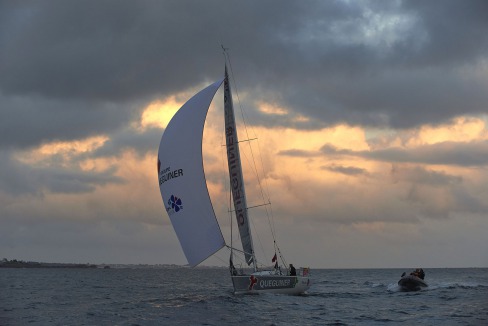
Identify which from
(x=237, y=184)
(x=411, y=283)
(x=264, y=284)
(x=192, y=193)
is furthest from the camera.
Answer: (x=411, y=283)

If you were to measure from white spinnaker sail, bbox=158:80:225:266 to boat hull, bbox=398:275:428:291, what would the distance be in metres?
21.2

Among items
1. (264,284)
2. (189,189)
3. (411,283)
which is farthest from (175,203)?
(411,283)

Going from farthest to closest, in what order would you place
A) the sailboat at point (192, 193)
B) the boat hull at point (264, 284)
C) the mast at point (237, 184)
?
the mast at point (237, 184)
the boat hull at point (264, 284)
the sailboat at point (192, 193)

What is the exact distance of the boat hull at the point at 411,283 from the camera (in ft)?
148

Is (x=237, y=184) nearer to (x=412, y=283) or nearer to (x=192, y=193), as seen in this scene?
(x=192, y=193)

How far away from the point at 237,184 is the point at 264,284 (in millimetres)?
6083

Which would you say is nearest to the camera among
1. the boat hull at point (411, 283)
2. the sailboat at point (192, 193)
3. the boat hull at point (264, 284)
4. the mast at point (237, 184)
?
the sailboat at point (192, 193)

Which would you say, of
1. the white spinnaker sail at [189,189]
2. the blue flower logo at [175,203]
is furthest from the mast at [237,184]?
the blue flower logo at [175,203]

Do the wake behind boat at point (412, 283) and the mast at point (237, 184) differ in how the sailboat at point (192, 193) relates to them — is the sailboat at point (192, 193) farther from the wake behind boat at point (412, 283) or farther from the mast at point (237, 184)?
the wake behind boat at point (412, 283)

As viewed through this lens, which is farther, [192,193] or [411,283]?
[411,283]

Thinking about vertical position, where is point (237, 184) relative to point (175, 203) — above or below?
above

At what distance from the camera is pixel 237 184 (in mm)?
34281

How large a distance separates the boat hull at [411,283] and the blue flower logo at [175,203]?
75.0 ft

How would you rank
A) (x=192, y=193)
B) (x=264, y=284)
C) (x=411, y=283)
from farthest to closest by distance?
(x=411, y=283)
(x=264, y=284)
(x=192, y=193)
